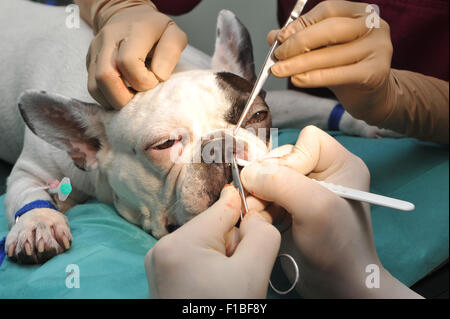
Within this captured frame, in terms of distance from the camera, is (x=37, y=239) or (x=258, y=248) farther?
(x=37, y=239)

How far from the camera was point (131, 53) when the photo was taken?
27.4 inches

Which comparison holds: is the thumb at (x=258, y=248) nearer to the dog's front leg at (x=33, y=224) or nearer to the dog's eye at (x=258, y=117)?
the dog's eye at (x=258, y=117)

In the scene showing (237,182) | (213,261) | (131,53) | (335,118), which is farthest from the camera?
(335,118)

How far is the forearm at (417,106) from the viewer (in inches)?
25.9

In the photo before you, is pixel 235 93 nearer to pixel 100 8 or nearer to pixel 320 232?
pixel 320 232

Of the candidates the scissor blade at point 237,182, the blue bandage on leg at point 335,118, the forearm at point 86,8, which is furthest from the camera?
the forearm at point 86,8

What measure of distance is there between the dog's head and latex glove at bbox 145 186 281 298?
0.13 metres

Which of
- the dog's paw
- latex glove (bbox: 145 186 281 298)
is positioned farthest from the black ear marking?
the dog's paw

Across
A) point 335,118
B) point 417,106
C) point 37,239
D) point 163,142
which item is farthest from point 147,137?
point 417,106

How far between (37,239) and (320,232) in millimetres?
515

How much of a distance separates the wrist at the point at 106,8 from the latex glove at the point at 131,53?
0.05 metres

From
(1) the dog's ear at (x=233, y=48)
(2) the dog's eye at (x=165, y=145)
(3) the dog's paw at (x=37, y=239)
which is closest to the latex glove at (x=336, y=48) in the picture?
(1) the dog's ear at (x=233, y=48)

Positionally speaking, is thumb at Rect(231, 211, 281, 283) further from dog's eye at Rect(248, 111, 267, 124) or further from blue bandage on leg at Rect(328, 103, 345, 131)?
blue bandage on leg at Rect(328, 103, 345, 131)
